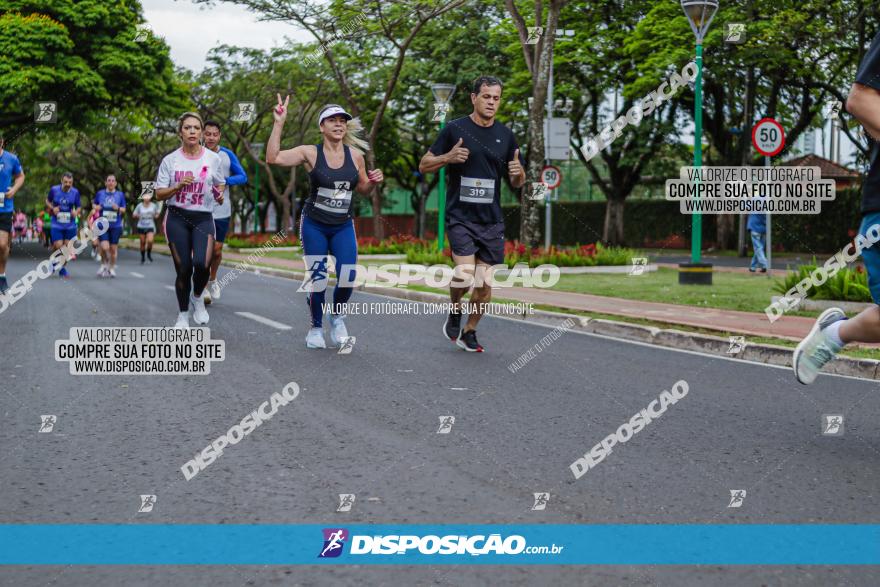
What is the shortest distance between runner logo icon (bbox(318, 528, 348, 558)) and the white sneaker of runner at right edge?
2.73 meters

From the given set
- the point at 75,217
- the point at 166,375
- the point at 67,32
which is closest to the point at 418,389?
the point at 166,375

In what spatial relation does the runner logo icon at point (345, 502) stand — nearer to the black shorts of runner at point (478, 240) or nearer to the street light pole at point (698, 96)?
the black shorts of runner at point (478, 240)

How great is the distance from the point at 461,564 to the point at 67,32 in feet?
107

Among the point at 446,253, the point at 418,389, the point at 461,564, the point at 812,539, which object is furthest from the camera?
the point at 446,253

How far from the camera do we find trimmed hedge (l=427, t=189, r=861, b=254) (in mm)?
33906

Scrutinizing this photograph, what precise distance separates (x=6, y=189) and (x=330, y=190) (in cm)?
568

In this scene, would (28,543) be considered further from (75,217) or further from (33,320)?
(75,217)

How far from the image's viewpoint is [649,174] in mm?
40125

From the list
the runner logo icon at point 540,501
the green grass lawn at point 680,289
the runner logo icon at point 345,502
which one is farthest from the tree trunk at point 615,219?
the runner logo icon at point 345,502

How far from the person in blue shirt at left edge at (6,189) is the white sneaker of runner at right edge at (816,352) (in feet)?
31.8

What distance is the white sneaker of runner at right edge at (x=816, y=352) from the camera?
5004 mm

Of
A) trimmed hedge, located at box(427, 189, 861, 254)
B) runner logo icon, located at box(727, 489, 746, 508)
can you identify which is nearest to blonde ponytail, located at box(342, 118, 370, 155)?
runner logo icon, located at box(727, 489, 746, 508)

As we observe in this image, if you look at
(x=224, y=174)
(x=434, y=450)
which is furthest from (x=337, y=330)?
(x=434, y=450)

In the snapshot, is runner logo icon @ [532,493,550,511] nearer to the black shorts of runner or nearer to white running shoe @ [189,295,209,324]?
the black shorts of runner
